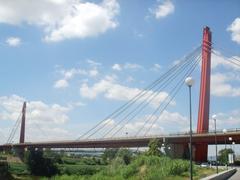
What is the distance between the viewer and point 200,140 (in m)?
71.8

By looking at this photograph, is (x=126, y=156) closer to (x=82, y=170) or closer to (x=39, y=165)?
(x=82, y=170)

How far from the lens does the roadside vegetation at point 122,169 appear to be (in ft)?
95.5

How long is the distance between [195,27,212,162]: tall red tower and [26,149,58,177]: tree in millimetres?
28894

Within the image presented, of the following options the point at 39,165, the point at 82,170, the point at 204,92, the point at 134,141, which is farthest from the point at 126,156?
the point at 39,165

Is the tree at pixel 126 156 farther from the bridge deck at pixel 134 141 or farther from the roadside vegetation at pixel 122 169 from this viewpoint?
the bridge deck at pixel 134 141

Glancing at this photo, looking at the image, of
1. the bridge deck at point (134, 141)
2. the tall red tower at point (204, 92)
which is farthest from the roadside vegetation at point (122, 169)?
the tall red tower at point (204, 92)

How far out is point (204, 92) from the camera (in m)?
67.4

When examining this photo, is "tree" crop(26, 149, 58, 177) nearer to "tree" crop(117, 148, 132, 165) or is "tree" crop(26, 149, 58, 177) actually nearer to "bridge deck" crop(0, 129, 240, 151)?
"bridge deck" crop(0, 129, 240, 151)

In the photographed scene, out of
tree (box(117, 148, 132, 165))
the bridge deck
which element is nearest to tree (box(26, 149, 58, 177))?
the bridge deck

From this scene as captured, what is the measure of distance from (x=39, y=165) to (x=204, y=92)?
38.2 metres

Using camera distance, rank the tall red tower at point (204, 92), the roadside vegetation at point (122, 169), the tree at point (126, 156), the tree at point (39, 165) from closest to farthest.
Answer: the roadside vegetation at point (122, 169) < the tree at point (126, 156) < the tall red tower at point (204, 92) < the tree at point (39, 165)

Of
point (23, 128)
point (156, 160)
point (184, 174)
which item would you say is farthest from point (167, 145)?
point (23, 128)

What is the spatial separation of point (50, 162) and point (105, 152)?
1929 centimetres

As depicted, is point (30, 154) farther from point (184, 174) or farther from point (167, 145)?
point (184, 174)
